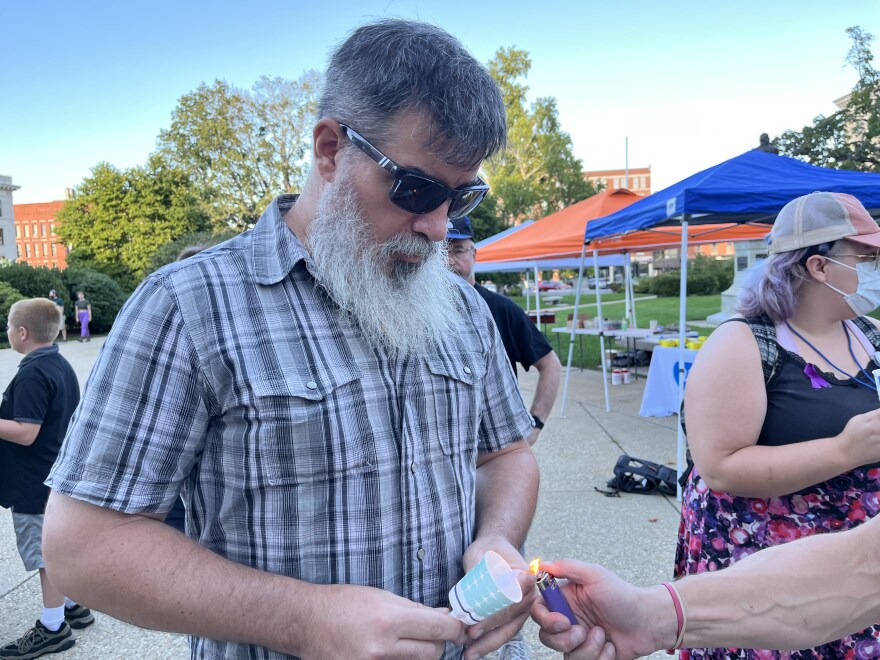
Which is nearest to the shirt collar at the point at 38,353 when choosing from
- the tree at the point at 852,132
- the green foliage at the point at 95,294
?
the tree at the point at 852,132

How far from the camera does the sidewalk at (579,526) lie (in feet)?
11.2

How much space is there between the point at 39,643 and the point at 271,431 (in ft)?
10.1

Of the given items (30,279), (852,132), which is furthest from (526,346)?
(30,279)

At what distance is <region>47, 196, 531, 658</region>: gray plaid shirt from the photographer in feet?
3.77

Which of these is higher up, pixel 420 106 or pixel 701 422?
pixel 420 106

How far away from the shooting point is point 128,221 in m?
Result: 39.4

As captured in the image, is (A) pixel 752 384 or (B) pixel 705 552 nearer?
(A) pixel 752 384

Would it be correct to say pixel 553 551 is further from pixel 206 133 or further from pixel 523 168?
pixel 523 168

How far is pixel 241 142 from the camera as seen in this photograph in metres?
32.8

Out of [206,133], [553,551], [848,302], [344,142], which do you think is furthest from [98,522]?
[206,133]

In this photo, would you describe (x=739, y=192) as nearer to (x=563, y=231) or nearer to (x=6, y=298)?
(x=563, y=231)

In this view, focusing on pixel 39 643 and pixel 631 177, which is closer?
pixel 39 643

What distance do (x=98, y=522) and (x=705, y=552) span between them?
1.83 metres

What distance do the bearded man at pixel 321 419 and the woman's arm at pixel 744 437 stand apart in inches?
31.8
